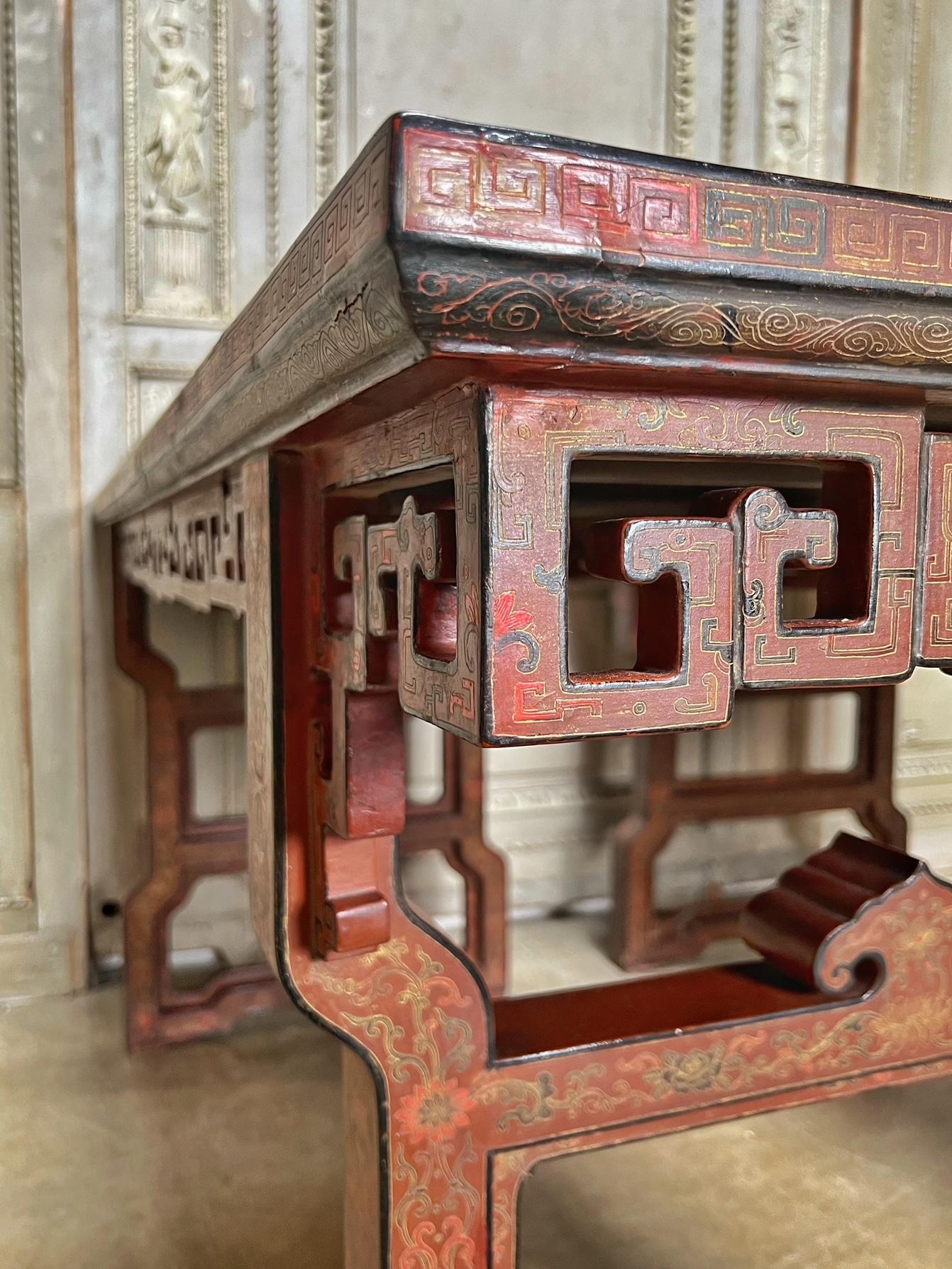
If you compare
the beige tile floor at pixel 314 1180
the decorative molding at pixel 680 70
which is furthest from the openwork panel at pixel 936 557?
the decorative molding at pixel 680 70

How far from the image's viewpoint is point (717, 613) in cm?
47

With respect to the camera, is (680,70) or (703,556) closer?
(703,556)

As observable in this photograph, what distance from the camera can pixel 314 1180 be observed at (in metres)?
1.23

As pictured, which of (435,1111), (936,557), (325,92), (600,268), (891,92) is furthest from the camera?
(891,92)

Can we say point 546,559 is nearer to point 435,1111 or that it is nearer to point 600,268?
point 600,268

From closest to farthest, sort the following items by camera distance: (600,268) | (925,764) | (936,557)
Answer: (600,268) < (936,557) < (925,764)

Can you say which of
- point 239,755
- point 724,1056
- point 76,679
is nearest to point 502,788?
point 239,755

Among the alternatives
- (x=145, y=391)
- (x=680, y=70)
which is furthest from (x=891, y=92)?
(x=145, y=391)

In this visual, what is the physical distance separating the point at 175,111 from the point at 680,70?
39.4 inches

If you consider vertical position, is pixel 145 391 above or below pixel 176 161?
below

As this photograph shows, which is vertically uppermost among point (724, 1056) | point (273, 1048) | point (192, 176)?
point (192, 176)

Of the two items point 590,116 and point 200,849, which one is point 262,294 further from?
point 590,116

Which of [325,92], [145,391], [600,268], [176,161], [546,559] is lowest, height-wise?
[546,559]

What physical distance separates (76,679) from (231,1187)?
947 millimetres
